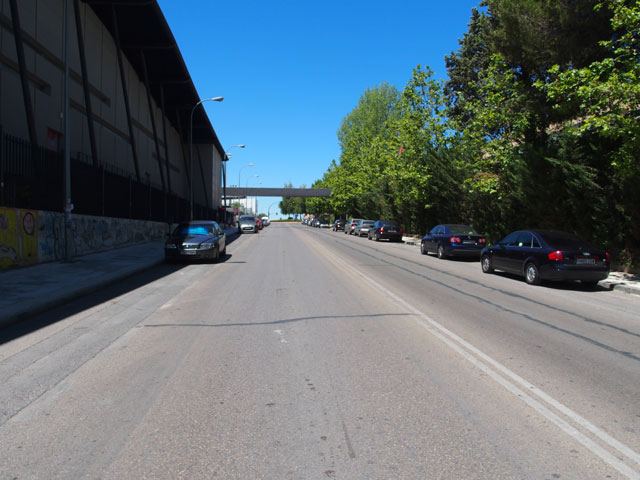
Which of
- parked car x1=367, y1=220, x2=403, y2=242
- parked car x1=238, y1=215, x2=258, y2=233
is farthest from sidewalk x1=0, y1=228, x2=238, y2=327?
parked car x1=238, y1=215, x2=258, y2=233

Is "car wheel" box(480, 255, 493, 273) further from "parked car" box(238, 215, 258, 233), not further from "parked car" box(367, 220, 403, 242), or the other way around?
"parked car" box(238, 215, 258, 233)

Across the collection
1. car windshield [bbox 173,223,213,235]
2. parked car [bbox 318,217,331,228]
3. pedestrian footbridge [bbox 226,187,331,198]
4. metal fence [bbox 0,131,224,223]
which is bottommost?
parked car [bbox 318,217,331,228]

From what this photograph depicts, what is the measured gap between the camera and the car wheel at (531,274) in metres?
12.6

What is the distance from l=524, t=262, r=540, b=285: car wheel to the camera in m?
12.6

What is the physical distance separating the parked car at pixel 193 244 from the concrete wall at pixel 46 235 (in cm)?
306

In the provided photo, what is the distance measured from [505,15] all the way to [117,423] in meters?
19.5

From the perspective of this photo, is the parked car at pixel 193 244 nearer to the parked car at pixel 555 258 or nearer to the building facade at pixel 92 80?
the building facade at pixel 92 80

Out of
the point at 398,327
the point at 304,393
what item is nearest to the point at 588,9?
the point at 398,327

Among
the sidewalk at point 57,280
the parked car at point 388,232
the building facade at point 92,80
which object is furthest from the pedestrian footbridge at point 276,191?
the sidewalk at point 57,280

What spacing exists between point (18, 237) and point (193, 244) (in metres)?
5.49

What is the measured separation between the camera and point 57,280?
11375mm

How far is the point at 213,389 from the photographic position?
455 cm

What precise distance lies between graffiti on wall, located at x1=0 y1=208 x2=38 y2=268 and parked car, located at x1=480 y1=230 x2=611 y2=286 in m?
13.4

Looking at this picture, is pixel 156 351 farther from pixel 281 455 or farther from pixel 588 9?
pixel 588 9
